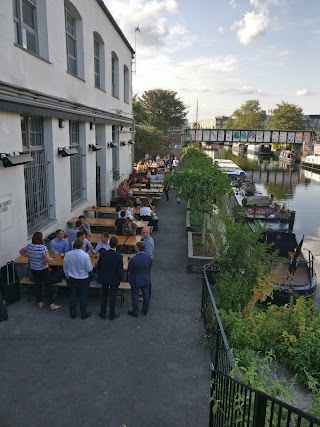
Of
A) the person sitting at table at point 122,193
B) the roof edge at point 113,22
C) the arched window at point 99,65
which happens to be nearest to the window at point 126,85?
the roof edge at point 113,22

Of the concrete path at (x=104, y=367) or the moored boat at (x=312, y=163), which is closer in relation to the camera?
the concrete path at (x=104, y=367)

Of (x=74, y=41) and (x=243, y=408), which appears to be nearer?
(x=243, y=408)

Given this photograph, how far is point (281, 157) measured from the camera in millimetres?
69062

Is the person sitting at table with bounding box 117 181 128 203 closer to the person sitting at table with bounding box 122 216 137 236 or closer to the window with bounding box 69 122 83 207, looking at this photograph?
the window with bounding box 69 122 83 207

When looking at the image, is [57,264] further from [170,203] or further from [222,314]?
[170,203]

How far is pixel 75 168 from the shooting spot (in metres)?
12.8

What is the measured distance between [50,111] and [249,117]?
309ft

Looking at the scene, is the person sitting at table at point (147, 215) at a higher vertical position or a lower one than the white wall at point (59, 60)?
lower

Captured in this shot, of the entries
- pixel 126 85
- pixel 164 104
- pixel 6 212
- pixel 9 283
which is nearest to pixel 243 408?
pixel 9 283

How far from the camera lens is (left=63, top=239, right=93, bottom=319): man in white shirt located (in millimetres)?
6465

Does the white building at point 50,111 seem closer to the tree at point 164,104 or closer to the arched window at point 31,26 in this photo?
the arched window at point 31,26

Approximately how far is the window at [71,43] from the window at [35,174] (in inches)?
146

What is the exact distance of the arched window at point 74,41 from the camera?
11812 mm

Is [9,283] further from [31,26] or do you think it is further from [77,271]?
[31,26]
